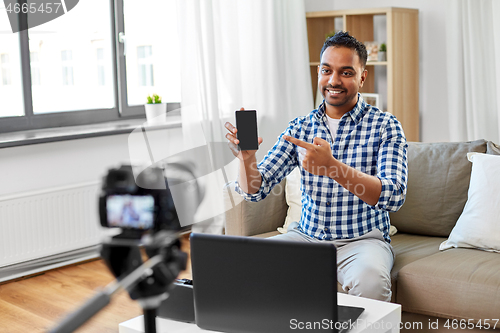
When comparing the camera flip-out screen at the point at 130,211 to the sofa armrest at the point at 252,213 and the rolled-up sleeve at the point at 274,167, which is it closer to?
the rolled-up sleeve at the point at 274,167

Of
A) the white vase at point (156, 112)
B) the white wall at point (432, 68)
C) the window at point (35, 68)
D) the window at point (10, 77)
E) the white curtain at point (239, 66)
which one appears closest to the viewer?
the window at point (10, 77)

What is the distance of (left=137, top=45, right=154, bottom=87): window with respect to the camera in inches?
140

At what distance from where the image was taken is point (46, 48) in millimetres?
3143

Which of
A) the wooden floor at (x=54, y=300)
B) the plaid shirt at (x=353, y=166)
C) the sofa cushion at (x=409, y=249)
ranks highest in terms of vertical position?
the plaid shirt at (x=353, y=166)

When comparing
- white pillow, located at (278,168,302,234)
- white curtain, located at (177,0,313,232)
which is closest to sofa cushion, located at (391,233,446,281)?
white pillow, located at (278,168,302,234)

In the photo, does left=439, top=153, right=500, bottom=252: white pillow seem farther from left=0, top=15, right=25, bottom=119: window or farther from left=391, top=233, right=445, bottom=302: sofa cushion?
left=0, top=15, right=25, bottom=119: window

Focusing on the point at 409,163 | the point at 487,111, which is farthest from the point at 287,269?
the point at 487,111

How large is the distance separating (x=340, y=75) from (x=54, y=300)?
1.68 m

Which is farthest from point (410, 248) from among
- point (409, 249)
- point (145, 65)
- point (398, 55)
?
point (145, 65)

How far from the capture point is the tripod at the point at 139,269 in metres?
0.36

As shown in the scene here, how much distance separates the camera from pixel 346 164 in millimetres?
1844

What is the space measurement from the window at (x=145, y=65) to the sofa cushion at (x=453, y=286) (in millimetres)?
2297

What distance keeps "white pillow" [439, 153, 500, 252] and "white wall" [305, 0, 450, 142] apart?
1.52m

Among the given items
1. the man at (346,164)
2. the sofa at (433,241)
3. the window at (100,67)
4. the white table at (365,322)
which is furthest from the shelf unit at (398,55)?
the white table at (365,322)
